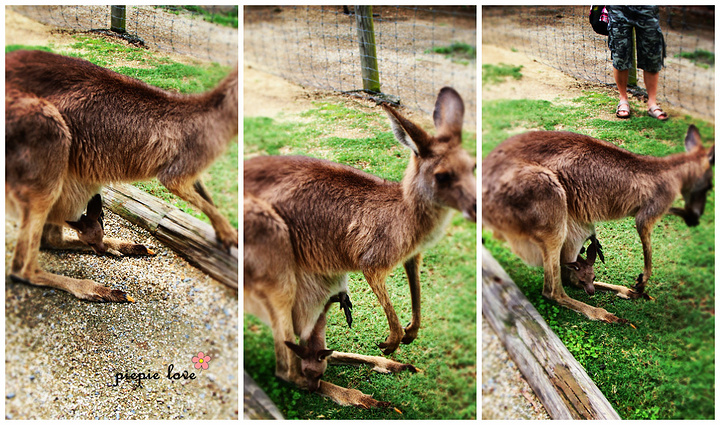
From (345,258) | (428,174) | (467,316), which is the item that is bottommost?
(467,316)

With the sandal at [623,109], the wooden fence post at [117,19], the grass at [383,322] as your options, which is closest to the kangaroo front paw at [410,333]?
the grass at [383,322]

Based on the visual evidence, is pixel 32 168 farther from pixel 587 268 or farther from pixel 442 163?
pixel 587 268

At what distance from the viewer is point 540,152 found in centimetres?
398

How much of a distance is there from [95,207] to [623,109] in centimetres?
341

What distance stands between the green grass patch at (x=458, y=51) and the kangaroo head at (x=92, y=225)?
Answer: 232 cm

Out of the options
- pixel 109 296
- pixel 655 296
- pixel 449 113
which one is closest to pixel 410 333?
pixel 449 113

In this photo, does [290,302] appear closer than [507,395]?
Yes

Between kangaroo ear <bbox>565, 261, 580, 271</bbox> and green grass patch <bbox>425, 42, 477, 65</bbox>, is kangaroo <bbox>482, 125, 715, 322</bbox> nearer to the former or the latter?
kangaroo ear <bbox>565, 261, 580, 271</bbox>

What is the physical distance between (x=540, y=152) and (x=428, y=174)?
817 millimetres

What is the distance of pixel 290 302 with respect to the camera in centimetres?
382

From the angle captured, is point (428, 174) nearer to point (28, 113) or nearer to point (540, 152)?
point (540, 152)

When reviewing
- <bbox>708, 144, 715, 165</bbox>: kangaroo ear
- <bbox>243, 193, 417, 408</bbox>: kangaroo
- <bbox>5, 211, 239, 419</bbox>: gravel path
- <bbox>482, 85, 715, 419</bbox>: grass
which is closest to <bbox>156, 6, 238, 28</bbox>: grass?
<bbox>243, 193, 417, 408</bbox>: kangaroo

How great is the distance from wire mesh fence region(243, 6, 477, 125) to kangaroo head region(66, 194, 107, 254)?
1.38m

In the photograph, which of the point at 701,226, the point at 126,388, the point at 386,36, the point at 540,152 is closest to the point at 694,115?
the point at 701,226
